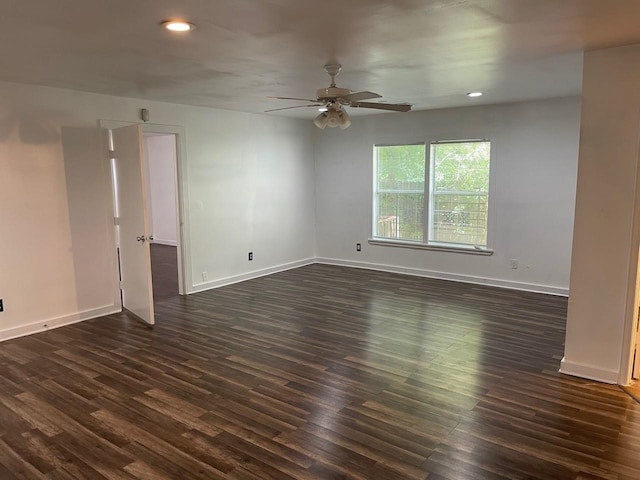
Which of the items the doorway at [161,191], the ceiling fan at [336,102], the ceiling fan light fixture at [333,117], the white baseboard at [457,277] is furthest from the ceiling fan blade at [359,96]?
the doorway at [161,191]

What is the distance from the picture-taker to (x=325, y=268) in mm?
7668

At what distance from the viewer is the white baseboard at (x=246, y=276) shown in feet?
20.4

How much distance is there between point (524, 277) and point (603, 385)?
2.86 m

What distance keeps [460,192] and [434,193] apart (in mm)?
391

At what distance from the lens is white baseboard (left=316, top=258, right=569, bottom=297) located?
19.6ft

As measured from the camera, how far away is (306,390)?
336 cm

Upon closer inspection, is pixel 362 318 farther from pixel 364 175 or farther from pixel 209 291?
pixel 364 175

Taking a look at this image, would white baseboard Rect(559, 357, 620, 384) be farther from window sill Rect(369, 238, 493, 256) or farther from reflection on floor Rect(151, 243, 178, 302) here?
reflection on floor Rect(151, 243, 178, 302)

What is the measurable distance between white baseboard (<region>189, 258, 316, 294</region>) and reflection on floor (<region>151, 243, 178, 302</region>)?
0.33 m

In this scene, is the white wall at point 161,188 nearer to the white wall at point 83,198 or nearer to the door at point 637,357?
the white wall at point 83,198

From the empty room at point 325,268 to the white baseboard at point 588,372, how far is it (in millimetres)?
23

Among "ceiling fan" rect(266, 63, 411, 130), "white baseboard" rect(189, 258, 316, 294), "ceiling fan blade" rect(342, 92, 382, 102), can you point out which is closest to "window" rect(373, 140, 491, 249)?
"white baseboard" rect(189, 258, 316, 294)

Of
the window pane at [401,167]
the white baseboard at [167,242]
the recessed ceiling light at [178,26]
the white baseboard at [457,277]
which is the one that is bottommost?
the white baseboard at [457,277]

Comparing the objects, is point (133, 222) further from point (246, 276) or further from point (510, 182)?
point (510, 182)
